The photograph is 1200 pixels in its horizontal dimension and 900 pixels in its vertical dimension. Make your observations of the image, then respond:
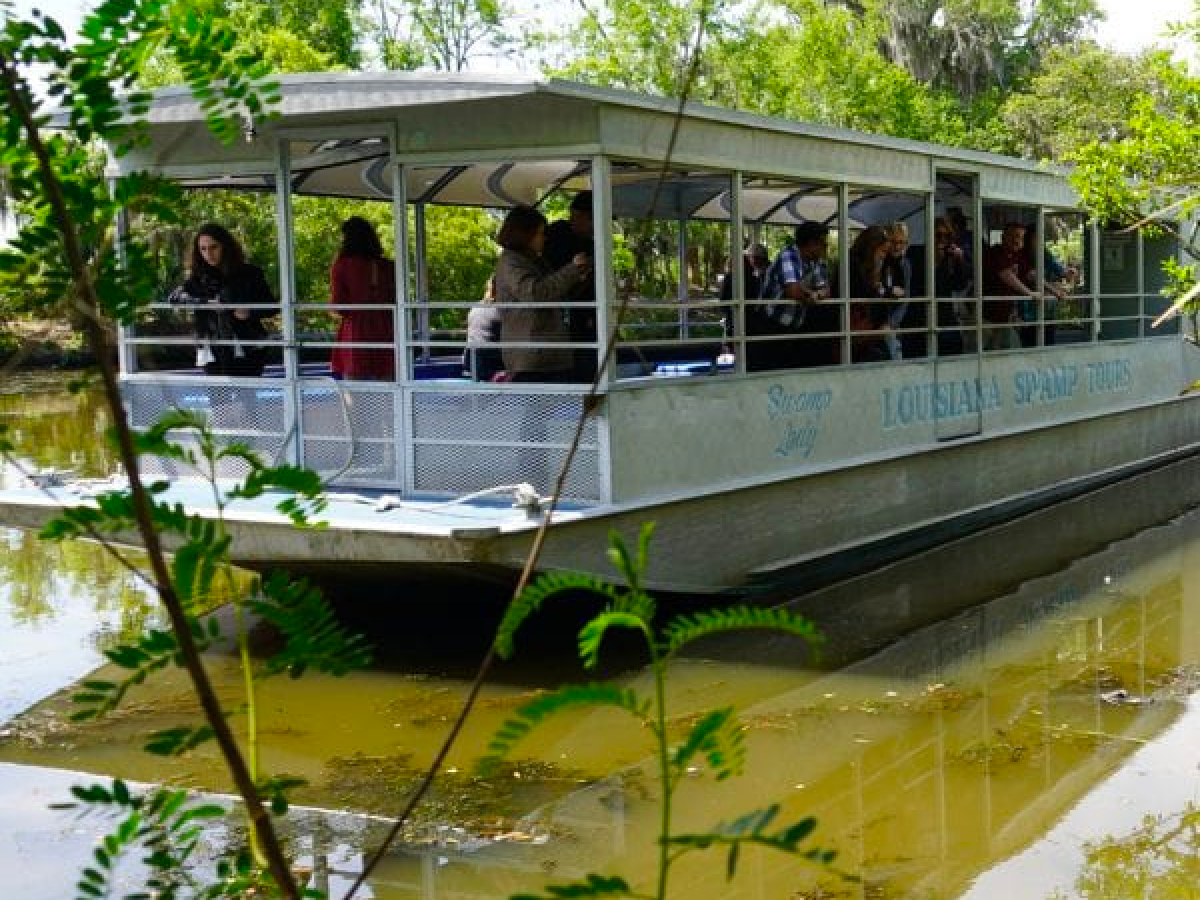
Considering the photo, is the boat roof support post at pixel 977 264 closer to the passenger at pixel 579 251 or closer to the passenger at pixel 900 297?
the passenger at pixel 900 297

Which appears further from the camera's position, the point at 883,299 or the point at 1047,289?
the point at 1047,289

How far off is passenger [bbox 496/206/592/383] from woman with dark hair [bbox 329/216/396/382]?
2.53 ft

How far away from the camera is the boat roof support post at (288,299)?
9.18m

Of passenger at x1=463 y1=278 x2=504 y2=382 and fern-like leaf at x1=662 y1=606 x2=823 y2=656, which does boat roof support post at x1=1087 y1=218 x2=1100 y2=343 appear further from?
fern-like leaf at x1=662 y1=606 x2=823 y2=656

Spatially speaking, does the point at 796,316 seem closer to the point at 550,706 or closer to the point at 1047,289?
the point at 1047,289

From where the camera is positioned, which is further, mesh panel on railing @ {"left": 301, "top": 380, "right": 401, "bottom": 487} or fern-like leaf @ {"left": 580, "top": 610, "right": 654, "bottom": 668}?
mesh panel on railing @ {"left": 301, "top": 380, "right": 401, "bottom": 487}

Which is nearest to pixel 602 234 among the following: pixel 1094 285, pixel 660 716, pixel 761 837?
pixel 660 716

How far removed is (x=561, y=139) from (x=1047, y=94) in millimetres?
33048

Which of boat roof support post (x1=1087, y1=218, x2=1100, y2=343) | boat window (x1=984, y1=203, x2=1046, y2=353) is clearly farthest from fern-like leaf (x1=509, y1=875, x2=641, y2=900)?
boat roof support post (x1=1087, y1=218, x2=1100, y2=343)

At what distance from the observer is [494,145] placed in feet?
28.2

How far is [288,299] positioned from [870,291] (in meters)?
4.49

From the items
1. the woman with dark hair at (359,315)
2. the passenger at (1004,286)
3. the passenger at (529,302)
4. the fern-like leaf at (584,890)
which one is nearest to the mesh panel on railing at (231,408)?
the woman with dark hair at (359,315)

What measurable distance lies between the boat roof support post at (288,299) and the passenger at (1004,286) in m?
6.27

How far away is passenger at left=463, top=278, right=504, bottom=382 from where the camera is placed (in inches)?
357
